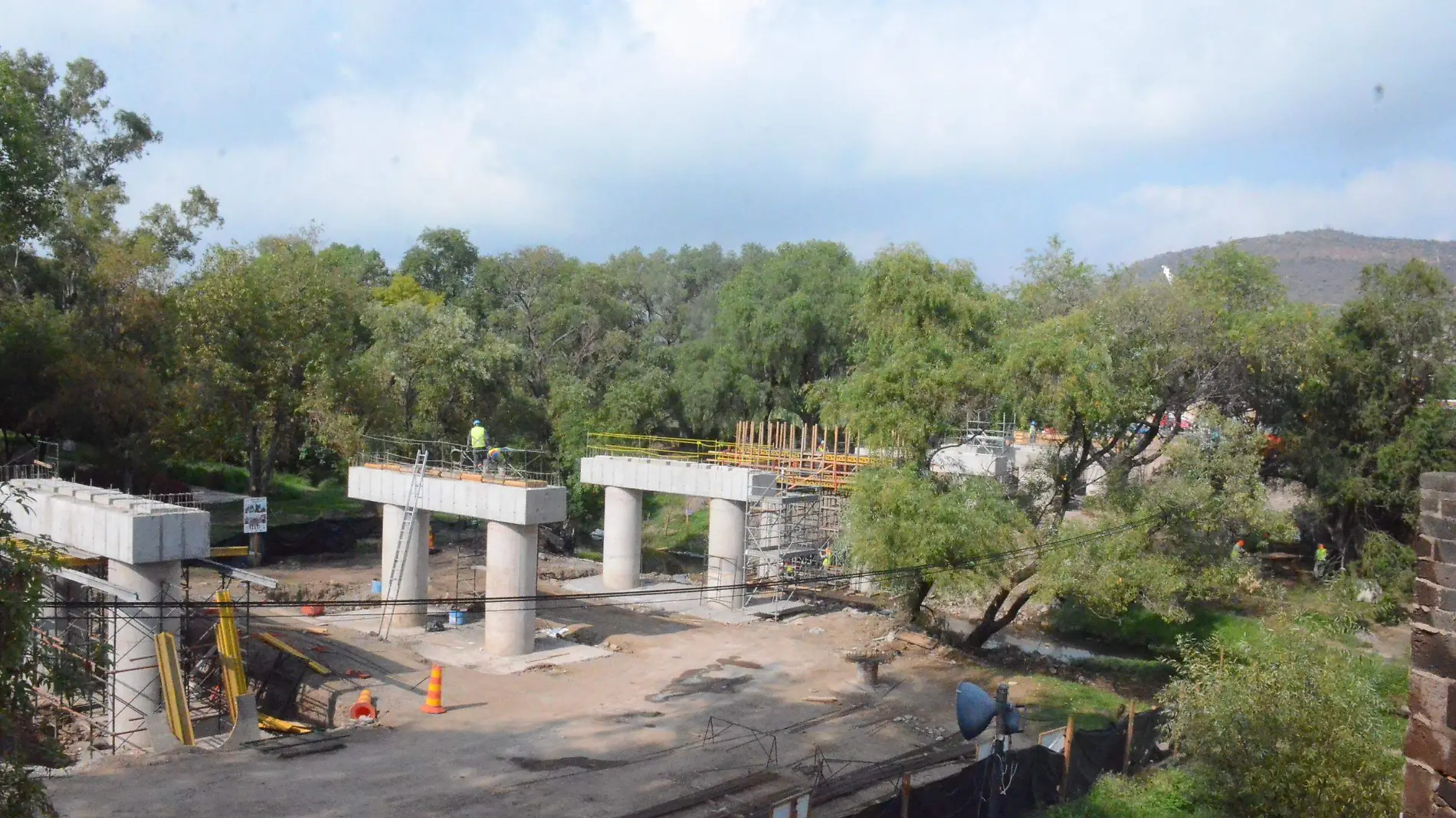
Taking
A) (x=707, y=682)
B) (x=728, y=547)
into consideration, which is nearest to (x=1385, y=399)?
(x=728, y=547)

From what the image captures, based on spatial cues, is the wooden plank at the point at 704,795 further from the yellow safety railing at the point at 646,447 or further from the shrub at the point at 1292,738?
the yellow safety railing at the point at 646,447

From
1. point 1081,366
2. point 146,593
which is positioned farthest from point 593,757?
point 1081,366

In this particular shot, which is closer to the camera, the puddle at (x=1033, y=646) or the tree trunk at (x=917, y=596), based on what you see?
the tree trunk at (x=917, y=596)

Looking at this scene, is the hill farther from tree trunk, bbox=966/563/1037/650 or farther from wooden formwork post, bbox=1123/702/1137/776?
wooden formwork post, bbox=1123/702/1137/776

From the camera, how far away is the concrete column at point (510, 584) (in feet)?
82.2

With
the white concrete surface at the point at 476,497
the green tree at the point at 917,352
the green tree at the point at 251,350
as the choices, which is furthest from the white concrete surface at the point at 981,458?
the green tree at the point at 251,350

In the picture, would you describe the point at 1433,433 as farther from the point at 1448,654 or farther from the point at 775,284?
the point at 1448,654

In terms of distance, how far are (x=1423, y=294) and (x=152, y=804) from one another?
37.4 meters

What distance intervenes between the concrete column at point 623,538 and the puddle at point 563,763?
1568 centimetres

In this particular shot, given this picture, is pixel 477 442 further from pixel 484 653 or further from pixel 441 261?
pixel 441 261

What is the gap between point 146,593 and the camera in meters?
18.7

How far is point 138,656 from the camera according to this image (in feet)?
60.8

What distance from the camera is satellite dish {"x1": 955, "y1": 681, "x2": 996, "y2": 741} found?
13258mm

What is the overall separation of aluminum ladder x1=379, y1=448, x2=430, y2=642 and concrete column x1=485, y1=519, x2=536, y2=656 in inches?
108
